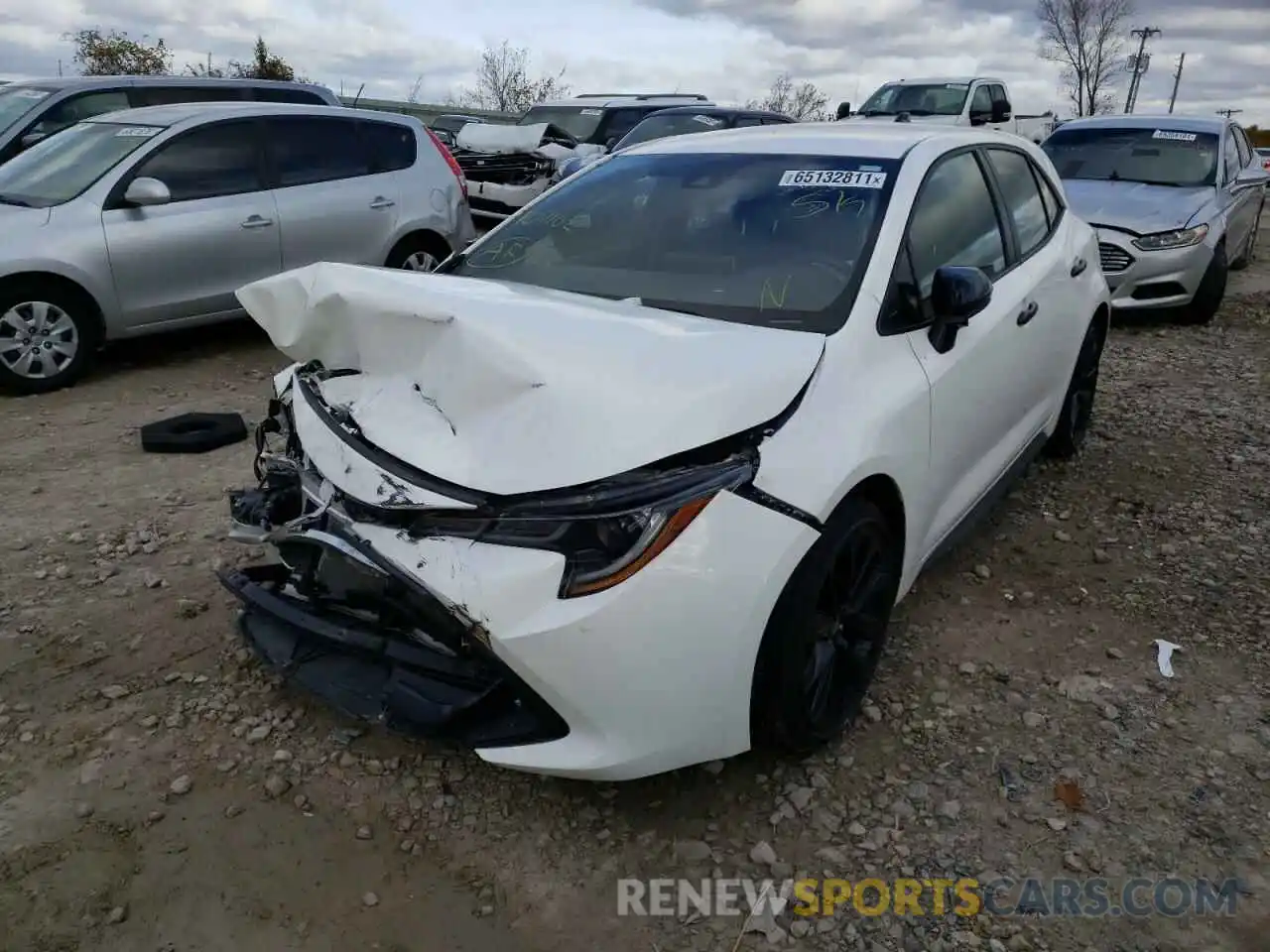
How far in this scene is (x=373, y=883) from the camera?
234 cm

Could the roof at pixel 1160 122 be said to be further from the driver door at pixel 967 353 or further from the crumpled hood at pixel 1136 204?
the driver door at pixel 967 353

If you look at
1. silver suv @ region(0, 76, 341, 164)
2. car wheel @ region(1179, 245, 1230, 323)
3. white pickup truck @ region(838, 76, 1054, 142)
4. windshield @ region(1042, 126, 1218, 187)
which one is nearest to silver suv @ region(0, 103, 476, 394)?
silver suv @ region(0, 76, 341, 164)

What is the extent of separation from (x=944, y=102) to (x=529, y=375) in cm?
1373

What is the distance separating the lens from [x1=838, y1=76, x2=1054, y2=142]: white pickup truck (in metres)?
13.9

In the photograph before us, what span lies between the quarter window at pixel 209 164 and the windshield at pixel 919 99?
33.3 feet

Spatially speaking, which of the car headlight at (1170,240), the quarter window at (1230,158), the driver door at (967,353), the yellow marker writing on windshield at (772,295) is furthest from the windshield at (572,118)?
the yellow marker writing on windshield at (772,295)

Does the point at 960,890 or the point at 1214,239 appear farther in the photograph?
the point at 1214,239

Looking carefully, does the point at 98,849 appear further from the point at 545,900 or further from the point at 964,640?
the point at 964,640

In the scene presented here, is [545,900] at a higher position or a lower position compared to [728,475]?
lower

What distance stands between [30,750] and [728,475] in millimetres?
2106

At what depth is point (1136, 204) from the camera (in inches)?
320

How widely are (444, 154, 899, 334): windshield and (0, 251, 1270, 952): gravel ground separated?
1.29 metres

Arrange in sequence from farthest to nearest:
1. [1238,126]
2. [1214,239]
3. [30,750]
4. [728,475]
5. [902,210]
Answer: [1238,126] → [1214,239] → [902,210] → [30,750] → [728,475]

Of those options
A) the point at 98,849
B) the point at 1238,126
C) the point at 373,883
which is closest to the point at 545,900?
the point at 373,883
